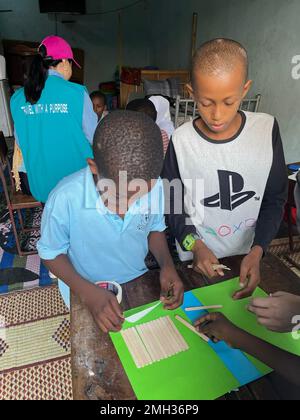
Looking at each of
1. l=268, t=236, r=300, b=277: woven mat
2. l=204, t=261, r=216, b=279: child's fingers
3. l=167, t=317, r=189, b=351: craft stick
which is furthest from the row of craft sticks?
l=268, t=236, r=300, b=277: woven mat

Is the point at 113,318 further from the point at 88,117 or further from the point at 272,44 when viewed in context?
the point at 272,44

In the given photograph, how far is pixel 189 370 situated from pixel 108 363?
0.18 m

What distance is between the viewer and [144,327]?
77cm

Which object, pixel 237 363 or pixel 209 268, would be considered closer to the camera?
pixel 237 363

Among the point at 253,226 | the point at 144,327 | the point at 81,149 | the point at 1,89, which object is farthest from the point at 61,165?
the point at 1,89

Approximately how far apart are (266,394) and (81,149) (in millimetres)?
1692

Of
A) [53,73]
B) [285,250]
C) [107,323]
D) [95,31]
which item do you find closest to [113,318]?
[107,323]

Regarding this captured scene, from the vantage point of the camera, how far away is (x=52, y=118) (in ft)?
5.82

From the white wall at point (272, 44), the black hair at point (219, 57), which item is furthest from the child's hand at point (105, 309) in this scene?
the white wall at point (272, 44)

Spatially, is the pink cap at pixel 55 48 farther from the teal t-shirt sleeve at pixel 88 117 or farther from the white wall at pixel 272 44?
the white wall at pixel 272 44

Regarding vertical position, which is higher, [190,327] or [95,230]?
[95,230]

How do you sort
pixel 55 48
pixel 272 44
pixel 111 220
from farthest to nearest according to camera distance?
1. pixel 272 44
2. pixel 55 48
3. pixel 111 220

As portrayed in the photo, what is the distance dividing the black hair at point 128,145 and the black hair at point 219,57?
24 centimetres

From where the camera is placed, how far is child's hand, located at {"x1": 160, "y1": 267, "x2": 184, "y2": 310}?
2.71 feet
